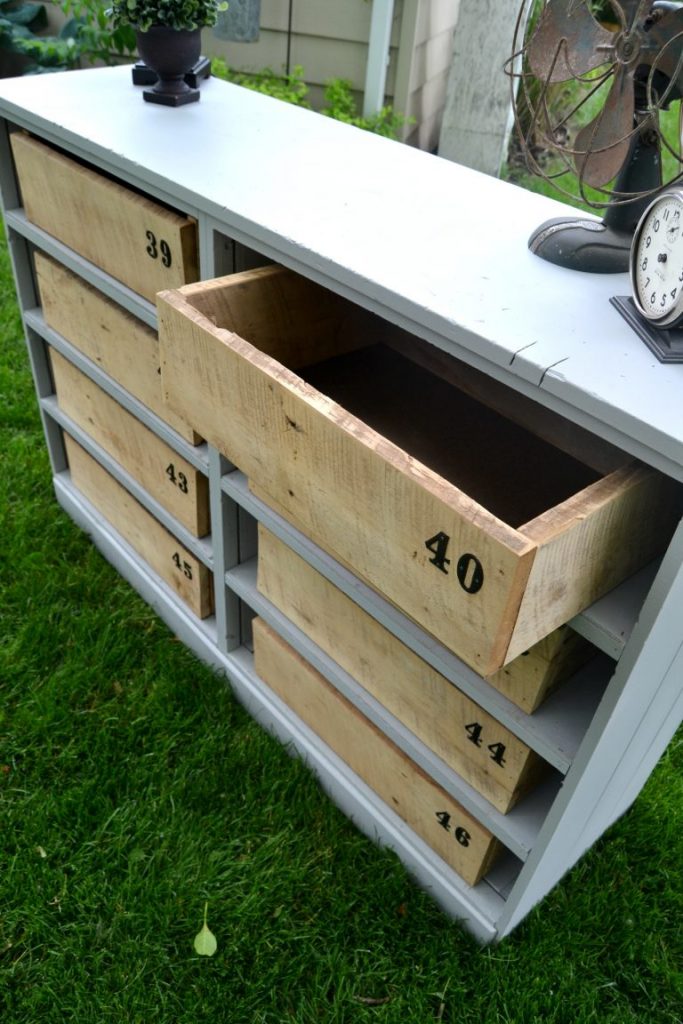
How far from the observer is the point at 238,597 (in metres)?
1.91

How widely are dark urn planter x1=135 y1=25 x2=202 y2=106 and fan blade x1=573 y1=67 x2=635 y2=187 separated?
2.92 feet

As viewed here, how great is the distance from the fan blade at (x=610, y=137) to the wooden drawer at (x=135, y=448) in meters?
0.95

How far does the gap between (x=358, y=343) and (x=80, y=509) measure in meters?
1.08

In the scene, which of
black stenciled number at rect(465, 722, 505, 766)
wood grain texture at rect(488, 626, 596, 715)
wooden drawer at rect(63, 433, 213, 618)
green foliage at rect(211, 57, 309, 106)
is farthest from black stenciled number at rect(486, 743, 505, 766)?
green foliage at rect(211, 57, 309, 106)

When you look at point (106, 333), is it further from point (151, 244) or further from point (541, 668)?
point (541, 668)

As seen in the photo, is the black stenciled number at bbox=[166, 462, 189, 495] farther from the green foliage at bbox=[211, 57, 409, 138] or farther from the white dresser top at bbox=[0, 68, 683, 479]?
the green foliage at bbox=[211, 57, 409, 138]

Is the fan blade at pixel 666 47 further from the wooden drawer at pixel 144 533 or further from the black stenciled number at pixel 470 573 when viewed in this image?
the wooden drawer at pixel 144 533

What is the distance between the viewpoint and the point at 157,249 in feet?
5.17

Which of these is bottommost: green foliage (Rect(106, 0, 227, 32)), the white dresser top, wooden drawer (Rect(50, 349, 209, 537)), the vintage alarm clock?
wooden drawer (Rect(50, 349, 209, 537))

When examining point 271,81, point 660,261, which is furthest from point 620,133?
point 271,81

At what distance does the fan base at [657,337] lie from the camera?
3.36ft

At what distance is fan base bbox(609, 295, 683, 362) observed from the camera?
3.36 feet

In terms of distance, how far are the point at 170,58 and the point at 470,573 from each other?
1.34m

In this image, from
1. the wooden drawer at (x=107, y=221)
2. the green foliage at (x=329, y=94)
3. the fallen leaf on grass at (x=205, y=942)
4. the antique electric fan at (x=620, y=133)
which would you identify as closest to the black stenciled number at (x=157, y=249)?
the wooden drawer at (x=107, y=221)
